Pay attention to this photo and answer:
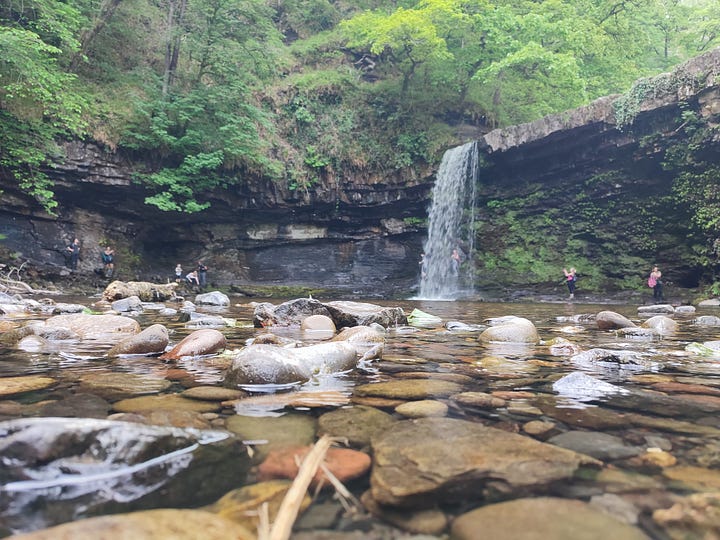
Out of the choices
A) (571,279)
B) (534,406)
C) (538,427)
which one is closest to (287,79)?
(571,279)

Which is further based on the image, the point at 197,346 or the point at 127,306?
the point at 127,306

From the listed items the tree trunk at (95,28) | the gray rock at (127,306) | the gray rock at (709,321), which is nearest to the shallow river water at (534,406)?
the gray rock at (709,321)

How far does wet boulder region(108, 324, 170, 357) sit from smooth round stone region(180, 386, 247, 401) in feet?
4.06

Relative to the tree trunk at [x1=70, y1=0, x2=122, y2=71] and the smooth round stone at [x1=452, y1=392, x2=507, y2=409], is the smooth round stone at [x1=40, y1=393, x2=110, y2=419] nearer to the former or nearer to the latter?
the smooth round stone at [x1=452, y1=392, x2=507, y2=409]

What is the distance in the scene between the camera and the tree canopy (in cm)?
1264

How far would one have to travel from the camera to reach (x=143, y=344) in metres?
3.07

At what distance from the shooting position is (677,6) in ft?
72.4

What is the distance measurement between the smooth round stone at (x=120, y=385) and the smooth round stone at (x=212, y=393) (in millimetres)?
154

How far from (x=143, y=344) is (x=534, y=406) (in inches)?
105

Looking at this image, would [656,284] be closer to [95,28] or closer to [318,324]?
[318,324]

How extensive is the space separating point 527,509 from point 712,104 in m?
14.8

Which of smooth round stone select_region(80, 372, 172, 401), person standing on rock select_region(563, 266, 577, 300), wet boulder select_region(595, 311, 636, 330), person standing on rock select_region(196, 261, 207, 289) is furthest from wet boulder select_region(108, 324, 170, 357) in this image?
person standing on rock select_region(563, 266, 577, 300)

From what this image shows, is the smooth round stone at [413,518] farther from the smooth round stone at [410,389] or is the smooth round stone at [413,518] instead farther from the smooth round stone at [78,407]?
the smooth round stone at [78,407]

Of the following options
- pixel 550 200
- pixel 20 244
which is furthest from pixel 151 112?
pixel 550 200
